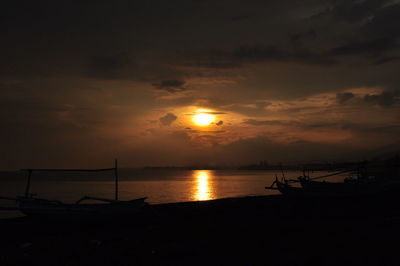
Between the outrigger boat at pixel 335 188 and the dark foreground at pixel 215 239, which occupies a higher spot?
the outrigger boat at pixel 335 188

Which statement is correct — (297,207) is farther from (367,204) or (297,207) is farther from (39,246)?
(39,246)

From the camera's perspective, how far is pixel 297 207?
80.1ft

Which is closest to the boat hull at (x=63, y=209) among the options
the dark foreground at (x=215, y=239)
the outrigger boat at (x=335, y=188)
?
the dark foreground at (x=215, y=239)

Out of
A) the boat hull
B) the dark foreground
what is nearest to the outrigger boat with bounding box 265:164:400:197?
the dark foreground

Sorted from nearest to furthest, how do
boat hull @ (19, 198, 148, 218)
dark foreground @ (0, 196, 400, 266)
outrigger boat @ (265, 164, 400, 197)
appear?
dark foreground @ (0, 196, 400, 266)
boat hull @ (19, 198, 148, 218)
outrigger boat @ (265, 164, 400, 197)

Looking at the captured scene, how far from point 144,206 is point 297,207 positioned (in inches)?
425

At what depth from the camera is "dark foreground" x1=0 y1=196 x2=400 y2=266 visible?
469 inches

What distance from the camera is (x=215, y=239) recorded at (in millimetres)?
14852

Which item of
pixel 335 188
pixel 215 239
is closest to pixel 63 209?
pixel 215 239

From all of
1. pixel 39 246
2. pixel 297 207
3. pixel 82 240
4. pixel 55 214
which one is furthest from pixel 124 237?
pixel 297 207

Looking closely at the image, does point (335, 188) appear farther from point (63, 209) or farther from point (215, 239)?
point (63, 209)

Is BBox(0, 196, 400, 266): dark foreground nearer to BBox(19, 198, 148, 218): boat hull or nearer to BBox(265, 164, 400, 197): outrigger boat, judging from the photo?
BBox(19, 198, 148, 218): boat hull

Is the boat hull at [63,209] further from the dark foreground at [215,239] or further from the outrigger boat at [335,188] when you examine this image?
the outrigger boat at [335,188]

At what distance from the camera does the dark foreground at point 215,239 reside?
11.9 meters
